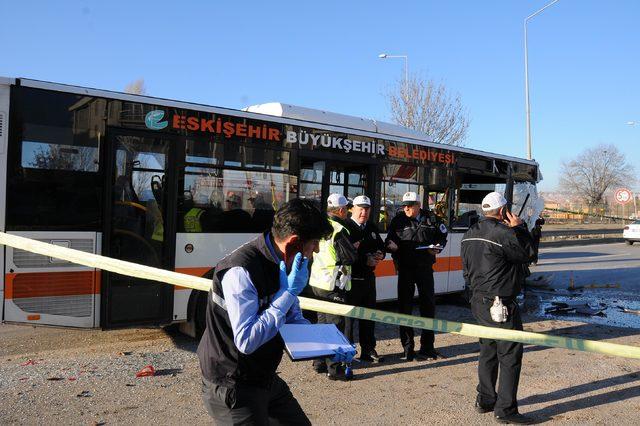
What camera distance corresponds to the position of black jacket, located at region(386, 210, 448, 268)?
20.8 ft

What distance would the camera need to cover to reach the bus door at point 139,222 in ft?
19.1

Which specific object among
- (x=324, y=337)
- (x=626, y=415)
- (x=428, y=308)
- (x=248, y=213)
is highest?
(x=248, y=213)

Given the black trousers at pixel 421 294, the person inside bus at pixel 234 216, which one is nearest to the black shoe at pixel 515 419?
the black trousers at pixel 421 294

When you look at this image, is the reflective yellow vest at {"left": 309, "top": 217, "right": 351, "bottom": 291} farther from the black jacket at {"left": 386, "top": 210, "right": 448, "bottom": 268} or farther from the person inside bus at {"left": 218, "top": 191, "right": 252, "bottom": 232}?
the person inside bus at {"left": 218, "top": 191, "right": 252, "bottom": 232}

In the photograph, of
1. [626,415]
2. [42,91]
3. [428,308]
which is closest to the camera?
[626,415]

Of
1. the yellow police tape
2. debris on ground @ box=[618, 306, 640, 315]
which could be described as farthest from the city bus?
debris on ground @ box=[618, 306, 640, 315]

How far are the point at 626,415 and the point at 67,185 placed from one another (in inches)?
241

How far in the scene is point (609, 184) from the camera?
68.6 meters

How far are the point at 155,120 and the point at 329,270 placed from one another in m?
2.76

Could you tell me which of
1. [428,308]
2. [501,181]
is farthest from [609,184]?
[428,308]

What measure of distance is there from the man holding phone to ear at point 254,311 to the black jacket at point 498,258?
102 inches

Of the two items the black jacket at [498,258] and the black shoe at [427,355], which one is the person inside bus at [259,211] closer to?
the black shoe at [427,355]

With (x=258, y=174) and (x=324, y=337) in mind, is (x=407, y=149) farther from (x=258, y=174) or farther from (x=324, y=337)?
(x=324, y=337)

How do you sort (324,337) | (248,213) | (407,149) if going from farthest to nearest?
1. (407,149)
2. (248,213)
3. (324,337)
